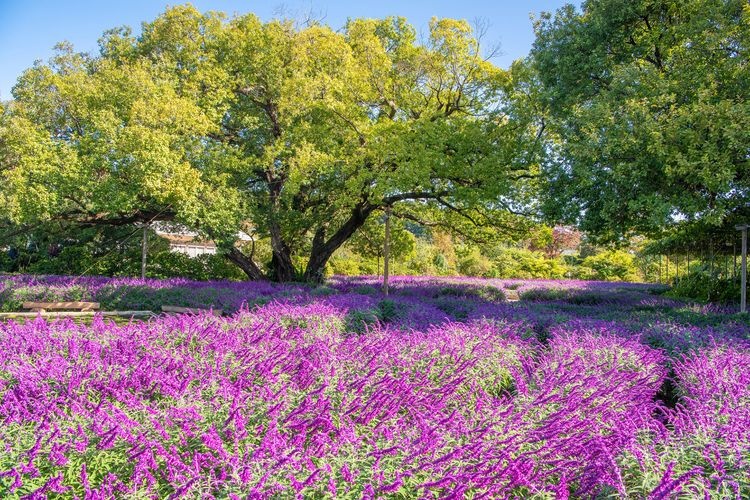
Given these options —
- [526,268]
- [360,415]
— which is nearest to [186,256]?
[360,415]

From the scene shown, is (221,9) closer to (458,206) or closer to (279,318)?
(458,206)

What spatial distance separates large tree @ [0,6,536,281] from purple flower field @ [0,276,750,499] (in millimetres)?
6356

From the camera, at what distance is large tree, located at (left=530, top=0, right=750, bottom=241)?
23.9 feet

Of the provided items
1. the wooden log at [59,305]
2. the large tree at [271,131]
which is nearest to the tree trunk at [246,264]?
the large tree at [271,131]

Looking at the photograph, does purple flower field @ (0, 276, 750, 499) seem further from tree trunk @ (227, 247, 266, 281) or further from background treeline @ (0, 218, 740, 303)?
tree trunk @ (227, 247, 266, 281)

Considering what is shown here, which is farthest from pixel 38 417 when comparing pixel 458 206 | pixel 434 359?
pixel 458 206

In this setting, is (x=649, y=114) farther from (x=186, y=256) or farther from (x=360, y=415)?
(x=186, y=256)

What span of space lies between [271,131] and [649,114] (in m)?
9.54

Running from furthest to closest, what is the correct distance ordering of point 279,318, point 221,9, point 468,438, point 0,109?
point 0,109
point 221,9
point 279,318
point 468,438

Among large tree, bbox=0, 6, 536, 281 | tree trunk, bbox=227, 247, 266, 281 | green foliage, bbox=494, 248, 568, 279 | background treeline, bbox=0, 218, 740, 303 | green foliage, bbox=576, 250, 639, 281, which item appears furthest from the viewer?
green foliage, bbox=576, 250, 639, 281

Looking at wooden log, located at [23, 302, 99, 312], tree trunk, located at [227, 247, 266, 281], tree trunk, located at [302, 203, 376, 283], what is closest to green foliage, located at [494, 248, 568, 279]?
tree trunk, located at [302, 203, 376, 283]

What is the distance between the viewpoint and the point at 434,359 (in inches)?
158

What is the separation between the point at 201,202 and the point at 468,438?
1045 centimetres

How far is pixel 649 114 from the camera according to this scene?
779cm
